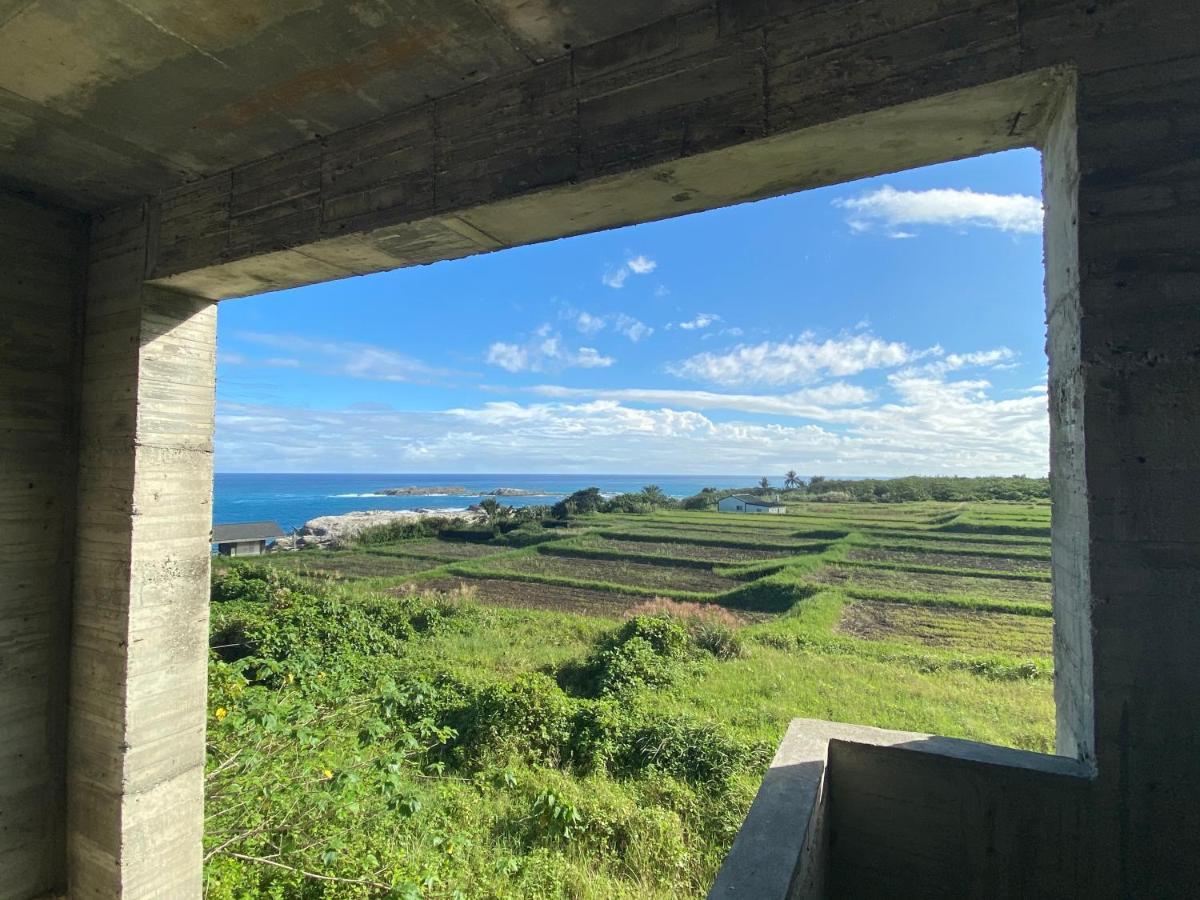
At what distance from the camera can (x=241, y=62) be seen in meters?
1.92

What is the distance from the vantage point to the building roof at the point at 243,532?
107ft

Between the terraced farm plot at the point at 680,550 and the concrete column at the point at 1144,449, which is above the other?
the concrete column at the point at 1144,449

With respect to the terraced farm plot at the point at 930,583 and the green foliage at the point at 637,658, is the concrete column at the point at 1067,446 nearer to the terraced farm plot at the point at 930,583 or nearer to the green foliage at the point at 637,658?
the green foliage at the point at 637,658

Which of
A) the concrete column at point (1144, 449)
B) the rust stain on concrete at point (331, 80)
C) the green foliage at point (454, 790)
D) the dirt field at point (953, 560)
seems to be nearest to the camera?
the concrete column at point (1144, 449)

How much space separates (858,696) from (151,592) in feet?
36.5

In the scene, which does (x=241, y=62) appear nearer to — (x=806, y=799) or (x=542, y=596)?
(x=806, y=799)

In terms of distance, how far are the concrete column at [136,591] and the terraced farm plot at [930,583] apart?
22.1 metres

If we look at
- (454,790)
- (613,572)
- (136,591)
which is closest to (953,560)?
(613,572)

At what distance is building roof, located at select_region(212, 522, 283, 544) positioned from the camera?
107 feet

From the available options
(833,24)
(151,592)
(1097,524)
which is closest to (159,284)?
(151,592)

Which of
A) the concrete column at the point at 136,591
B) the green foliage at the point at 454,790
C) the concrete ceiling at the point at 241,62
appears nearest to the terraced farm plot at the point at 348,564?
the green foliage at the point at 454,790

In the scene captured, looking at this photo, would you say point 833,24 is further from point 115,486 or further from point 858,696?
point 858,696

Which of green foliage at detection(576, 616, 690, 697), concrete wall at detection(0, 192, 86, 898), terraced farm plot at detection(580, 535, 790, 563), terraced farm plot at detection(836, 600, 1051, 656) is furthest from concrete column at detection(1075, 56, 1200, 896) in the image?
terraced farm plot at detection(580, 535, 790, 563)

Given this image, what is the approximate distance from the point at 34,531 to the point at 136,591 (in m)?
0.60
